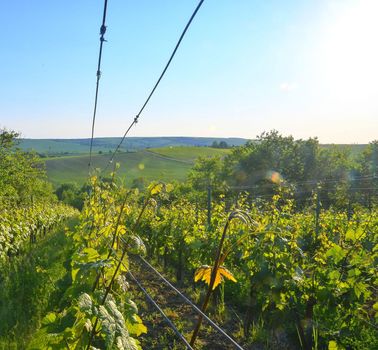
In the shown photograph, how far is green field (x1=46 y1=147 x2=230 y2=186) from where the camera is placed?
71.2 meters

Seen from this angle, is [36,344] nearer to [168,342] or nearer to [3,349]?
[3,349]

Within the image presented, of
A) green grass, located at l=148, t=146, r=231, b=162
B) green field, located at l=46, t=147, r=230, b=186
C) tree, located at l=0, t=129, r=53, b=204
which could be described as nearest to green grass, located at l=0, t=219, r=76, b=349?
tree, located at l=0, t=129, r=53, b=204

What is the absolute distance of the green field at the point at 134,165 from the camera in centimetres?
7125

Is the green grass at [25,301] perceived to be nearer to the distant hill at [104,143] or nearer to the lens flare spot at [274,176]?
the lens flare spot at [274,176]

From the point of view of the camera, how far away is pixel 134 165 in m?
78.9

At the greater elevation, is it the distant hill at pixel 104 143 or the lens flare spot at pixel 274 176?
the distant hill at pixel 104 143

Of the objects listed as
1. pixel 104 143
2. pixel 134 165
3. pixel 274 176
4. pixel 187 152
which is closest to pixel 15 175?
pixel 274 176

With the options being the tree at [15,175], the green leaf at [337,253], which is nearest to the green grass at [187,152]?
the tree at [15,175]

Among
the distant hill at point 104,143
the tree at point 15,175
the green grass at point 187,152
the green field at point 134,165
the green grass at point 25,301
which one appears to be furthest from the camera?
the distant hill at point 104,143

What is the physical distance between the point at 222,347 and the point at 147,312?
1501 mm

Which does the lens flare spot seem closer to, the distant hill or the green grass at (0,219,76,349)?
the green grass at (0,219,76,349)

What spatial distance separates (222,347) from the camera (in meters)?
4.36

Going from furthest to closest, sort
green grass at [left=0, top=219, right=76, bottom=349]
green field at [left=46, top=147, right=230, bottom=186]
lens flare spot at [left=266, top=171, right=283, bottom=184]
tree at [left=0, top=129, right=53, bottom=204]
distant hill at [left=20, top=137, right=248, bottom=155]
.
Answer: distant hill at [left=20, top=137, right=248, bottom=155] < green field at [left=46, top=147, right=230, bottom=186] < lens flare spot at [left=266, top=171, right=283, bottom=184] < tree at [left=0, top=129, right=53, bottom=204] < green grass at [left=0, top=219, right=76, bottom=349]

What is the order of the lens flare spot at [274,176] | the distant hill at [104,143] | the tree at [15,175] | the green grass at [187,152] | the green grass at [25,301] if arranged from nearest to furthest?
the green grass at [25,301] → the tree at [15,175] → the lens flare spot at [274,176] → the green grass at [187,152] → the distant hill at [104,143]
